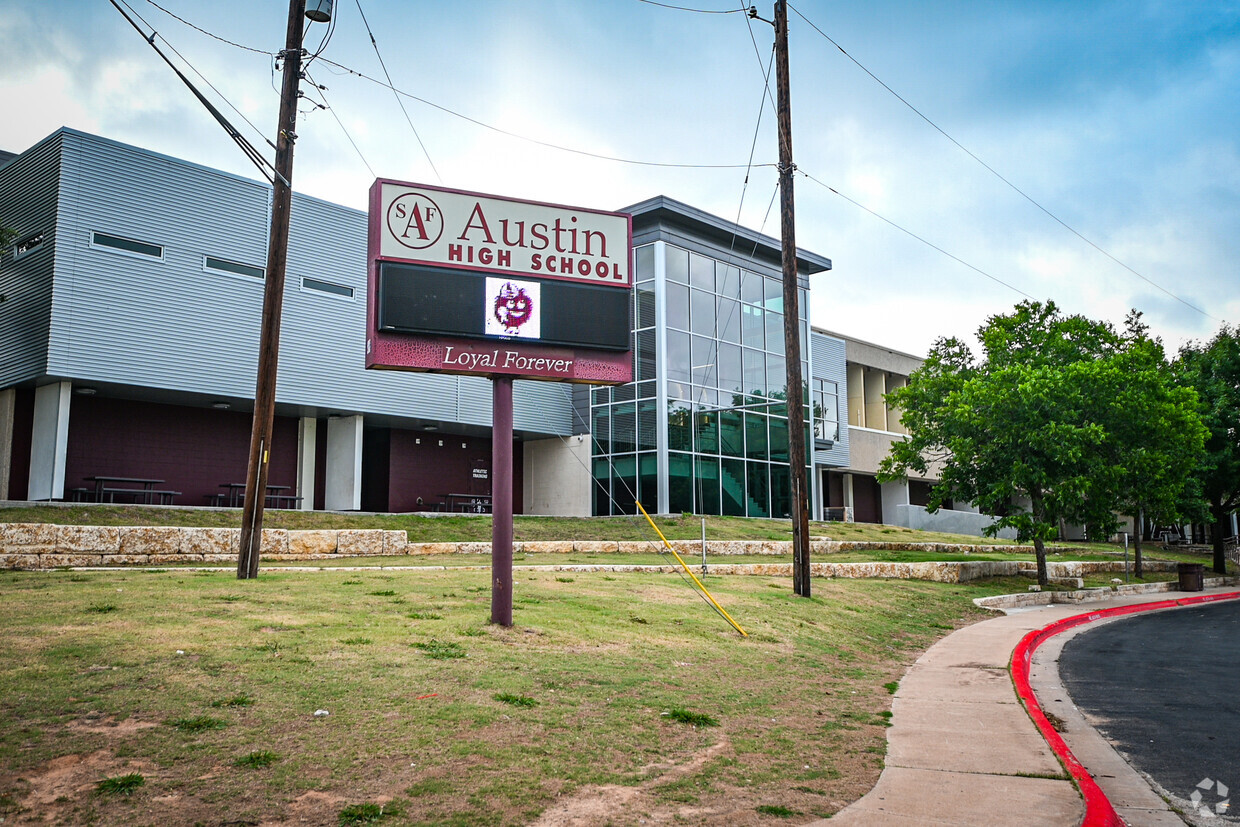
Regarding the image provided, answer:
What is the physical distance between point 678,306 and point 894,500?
87.0 ft

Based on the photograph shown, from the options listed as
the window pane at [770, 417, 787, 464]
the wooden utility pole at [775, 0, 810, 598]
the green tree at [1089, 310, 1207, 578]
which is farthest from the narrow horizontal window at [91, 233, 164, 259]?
the green tree at [1089, 310, 1207, 578]

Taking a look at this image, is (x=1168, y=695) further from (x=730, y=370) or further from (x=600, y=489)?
(x=730, y=370)

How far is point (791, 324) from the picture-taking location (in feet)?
62.6

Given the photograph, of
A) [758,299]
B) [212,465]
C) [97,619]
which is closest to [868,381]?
[758,299]

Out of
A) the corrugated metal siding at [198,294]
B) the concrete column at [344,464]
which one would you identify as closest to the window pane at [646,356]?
the corrugated metal siding at [198,294]

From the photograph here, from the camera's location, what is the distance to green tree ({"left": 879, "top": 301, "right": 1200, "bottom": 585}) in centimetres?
2742

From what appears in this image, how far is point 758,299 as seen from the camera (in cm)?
4056

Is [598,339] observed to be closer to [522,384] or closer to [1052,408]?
[1052,408]

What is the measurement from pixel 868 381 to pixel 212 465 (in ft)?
139

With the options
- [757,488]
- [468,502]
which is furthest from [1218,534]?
[468,502]

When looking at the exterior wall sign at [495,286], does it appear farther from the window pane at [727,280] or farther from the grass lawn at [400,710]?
the window pane at [727,280]

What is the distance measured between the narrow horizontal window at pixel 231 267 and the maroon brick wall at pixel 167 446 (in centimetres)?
487

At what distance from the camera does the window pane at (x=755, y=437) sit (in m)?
38.2

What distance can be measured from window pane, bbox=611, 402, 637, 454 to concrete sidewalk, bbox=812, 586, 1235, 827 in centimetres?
2345
